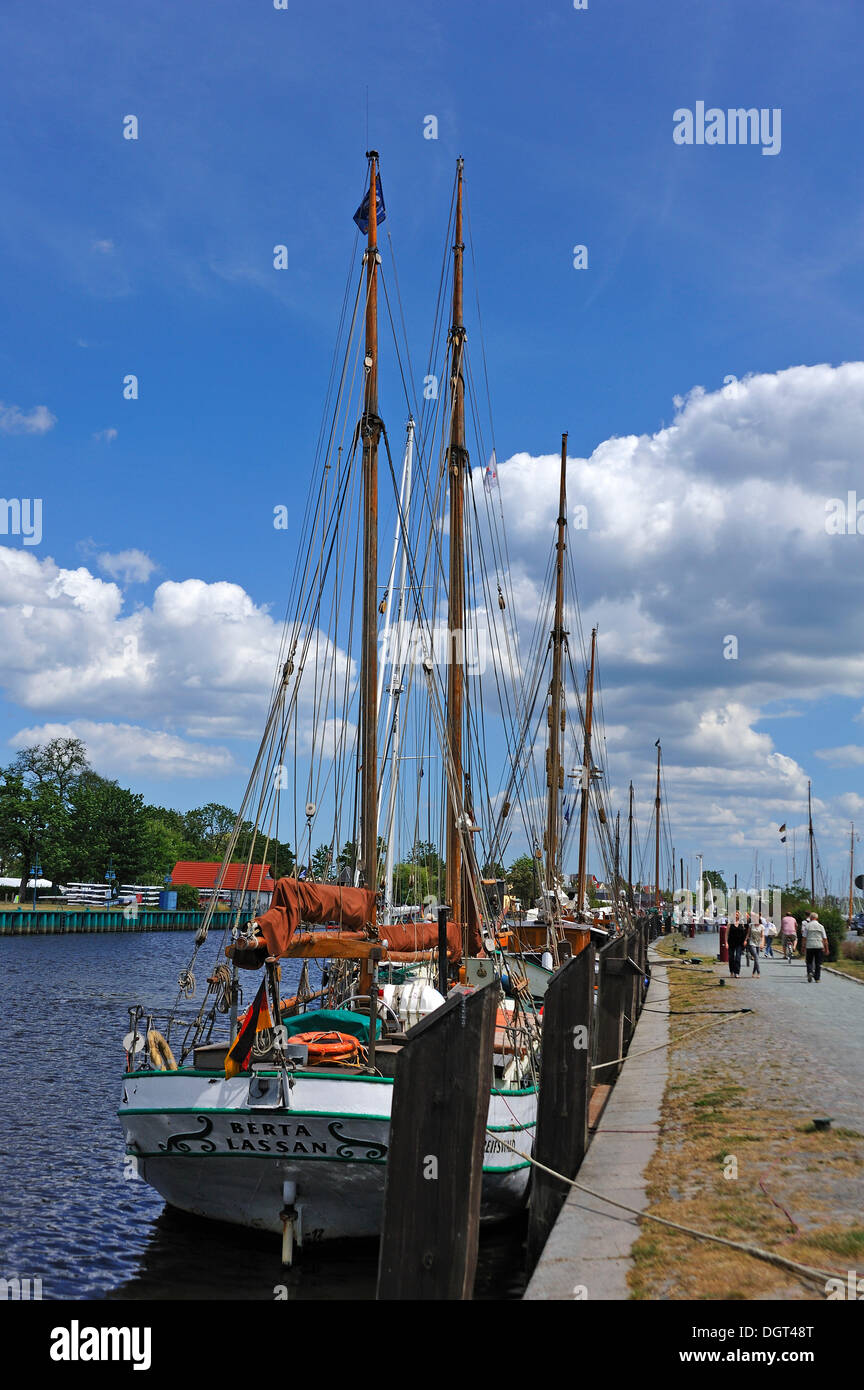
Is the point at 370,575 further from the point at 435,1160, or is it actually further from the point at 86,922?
the point at 86,922

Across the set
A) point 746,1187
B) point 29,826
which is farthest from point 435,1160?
point 29,826

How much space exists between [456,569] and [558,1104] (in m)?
14.2

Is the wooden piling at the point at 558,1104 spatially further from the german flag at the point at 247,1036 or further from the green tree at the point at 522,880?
the green tree at the point at 522,880

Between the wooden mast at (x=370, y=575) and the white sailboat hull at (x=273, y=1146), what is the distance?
3.64 meters

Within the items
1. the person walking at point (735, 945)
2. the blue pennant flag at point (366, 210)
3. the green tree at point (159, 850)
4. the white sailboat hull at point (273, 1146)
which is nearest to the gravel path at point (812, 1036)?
the person walking at point (735, 945)

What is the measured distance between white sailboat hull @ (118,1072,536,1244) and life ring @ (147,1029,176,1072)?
527mm

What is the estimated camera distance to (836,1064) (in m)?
14.9

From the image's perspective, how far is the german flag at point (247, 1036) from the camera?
1160 centimetres

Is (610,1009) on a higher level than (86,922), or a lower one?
higher

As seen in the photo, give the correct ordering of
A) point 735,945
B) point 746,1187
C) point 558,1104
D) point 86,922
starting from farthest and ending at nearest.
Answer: point 86,922, point 735,945, point 558,1104, point 746,1187

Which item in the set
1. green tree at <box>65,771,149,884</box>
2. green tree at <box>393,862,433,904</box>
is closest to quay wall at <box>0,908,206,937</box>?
green tree at <box>65,771,149,884</box>

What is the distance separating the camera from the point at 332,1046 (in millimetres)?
12797
